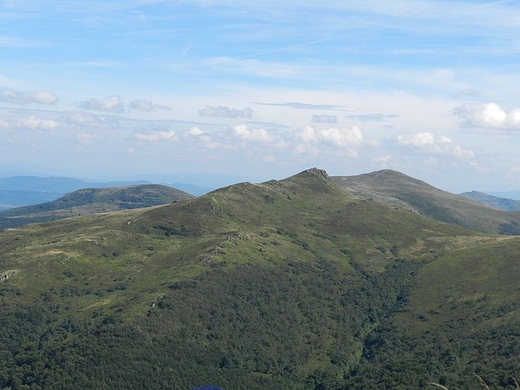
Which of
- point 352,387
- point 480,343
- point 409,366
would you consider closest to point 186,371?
point 352,387

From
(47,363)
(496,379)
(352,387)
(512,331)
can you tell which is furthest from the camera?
(512,331)

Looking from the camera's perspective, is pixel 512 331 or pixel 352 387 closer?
pixel 352 387

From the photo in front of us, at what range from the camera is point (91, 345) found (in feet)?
645

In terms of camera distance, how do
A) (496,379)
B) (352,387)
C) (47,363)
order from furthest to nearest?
(47,363), (352,387), (496,379)

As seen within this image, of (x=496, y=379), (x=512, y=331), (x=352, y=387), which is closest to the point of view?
(x=496, y=379)

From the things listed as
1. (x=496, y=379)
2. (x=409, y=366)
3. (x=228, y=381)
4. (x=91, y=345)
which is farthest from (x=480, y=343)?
(x=91, y=345)

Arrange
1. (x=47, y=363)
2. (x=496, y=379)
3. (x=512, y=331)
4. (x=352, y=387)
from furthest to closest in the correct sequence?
(x=512, y=331) < (x=47, y=363) < (x=352, y=387) < (x=496, y=379)

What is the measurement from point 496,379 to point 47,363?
13539 centimetres

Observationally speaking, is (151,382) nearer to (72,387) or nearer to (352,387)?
(72,387)

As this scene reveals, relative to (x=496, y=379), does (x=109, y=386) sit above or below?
below

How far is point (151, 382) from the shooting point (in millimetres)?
186250

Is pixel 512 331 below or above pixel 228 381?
above

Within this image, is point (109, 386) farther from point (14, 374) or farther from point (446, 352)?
point (446, 352)

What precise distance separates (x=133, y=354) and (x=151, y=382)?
44.4 ft
